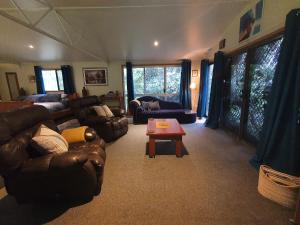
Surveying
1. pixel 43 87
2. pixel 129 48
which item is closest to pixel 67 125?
pixel 129 48

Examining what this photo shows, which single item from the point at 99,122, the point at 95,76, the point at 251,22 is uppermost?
the point at 251,22

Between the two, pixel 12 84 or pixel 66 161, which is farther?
pixel 12 84

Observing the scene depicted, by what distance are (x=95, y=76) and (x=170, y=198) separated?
5.76m

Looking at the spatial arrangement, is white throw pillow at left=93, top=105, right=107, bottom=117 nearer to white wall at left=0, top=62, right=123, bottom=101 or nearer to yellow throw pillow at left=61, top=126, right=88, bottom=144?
yellow throw pillow at left=61, top=126, right=88, bottom=144

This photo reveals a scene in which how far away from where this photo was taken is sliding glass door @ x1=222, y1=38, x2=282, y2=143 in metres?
2.74

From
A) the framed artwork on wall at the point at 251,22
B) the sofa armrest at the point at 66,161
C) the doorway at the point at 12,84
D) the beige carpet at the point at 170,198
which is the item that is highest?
the framed artwork on wall at the point at 251,22

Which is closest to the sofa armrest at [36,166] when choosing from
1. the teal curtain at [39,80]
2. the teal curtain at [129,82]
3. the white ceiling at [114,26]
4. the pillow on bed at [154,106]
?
the white ceiling at [114,26]

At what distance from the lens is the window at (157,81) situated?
6387mm

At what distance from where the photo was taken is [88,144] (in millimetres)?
2264

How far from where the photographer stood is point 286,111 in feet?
6.65

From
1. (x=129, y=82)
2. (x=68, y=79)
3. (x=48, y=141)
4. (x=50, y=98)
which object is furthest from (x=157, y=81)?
(x=48, y=141)

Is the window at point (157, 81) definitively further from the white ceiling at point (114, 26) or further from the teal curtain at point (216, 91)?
the teal curtain at point (216, 91)

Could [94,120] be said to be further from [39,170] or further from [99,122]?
[39,170]

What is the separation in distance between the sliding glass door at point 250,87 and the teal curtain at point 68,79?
A: 561cm
